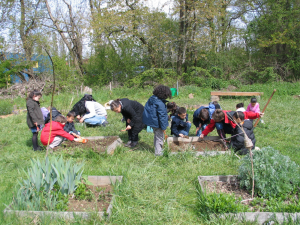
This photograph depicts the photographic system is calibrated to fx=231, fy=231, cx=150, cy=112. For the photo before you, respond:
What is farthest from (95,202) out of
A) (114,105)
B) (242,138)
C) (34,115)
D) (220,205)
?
(34,115)

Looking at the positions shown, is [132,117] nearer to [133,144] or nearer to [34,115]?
[133,144]

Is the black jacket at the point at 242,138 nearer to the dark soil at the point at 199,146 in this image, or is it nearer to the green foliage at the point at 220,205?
the dark soil at the point at 199,146

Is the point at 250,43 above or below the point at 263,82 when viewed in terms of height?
above

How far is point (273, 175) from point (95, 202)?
86.6 inches

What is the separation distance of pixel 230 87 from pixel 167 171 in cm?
1185

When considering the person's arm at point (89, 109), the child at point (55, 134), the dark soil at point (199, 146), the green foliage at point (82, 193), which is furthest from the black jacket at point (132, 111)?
the green foliage at point (82, 193)

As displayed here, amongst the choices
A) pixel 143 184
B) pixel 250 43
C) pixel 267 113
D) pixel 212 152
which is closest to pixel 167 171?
pixel 143 184

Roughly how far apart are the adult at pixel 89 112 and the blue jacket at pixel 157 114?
120 inches

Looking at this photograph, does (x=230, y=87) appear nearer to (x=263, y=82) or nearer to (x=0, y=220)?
(x=263, y=82)

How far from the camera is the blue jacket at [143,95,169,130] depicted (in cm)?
421

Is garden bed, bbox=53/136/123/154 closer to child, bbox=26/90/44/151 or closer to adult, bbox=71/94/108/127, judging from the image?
child, bbox=26/90/44/151

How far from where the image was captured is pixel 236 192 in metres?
3.13

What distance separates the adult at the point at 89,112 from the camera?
6.93 metres

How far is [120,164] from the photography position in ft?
13.4
